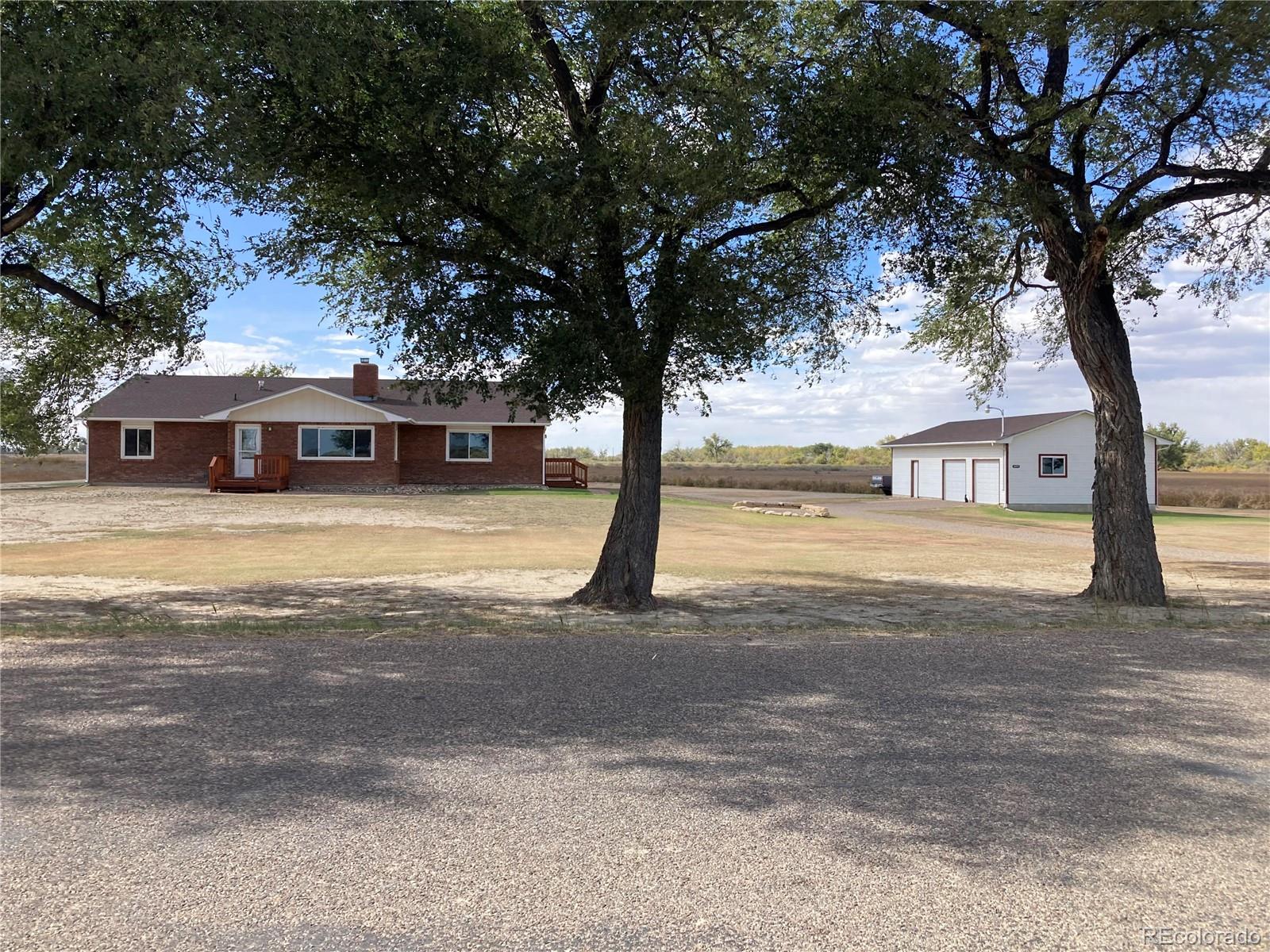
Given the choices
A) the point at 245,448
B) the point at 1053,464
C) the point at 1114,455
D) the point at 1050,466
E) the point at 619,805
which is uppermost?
the point at 245,448

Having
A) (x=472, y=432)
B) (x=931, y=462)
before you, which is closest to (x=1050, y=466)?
(x=931, y=462)

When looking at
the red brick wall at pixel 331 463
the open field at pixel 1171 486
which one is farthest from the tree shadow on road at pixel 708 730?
the open field at pixel 1171 486

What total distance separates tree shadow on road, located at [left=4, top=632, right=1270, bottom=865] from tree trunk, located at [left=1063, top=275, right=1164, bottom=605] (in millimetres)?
3585

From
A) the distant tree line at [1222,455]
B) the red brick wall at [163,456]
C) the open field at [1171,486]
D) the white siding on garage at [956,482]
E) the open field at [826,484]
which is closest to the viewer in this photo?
the red brick wall at [163,456]

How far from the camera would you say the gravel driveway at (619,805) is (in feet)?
10.2

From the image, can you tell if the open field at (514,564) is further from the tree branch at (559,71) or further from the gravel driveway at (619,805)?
the tree branch at (559,71)

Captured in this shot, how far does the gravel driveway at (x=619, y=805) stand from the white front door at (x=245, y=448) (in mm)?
28685

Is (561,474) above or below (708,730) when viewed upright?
above

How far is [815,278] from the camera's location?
11.0 metres

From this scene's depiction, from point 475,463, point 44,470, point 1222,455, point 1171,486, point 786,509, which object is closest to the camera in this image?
point 786,509

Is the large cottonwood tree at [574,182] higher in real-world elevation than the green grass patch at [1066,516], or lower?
higher

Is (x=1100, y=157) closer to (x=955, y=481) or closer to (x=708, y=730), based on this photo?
(x=708, y=730)

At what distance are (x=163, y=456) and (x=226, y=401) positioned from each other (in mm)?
3262

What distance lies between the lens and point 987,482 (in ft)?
134
